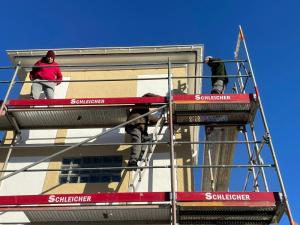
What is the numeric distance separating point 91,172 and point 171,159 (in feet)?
8.56

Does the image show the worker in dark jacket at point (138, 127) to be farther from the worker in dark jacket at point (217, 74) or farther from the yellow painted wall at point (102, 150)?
the worker in dark jacket at point (217, 74)

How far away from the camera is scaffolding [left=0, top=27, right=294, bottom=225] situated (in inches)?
278

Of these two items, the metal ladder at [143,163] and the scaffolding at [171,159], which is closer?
the scaffolding at [171,159]

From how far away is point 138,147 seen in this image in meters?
8.73

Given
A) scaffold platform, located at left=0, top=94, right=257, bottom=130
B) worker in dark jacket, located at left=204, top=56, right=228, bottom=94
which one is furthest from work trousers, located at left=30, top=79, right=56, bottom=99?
worker in dark jacket, located at left=204, top=56, right=228, bottom=94

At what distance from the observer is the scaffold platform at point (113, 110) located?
8.70 m

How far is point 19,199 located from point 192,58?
6928mm

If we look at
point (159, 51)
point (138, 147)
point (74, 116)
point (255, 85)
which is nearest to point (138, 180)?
point (138, 147)

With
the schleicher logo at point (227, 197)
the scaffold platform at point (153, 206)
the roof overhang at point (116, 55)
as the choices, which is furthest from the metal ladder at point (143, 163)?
the roof overhang at point (116, 55)

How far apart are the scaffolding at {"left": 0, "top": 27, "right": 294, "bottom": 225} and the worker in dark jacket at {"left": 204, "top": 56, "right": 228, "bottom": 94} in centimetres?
47

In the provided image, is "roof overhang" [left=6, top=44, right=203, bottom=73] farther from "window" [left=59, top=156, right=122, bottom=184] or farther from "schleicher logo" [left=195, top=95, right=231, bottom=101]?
"schleicher logo" [left=195, top=95, right=231, bottom=101]

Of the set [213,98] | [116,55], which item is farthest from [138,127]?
[116,55]

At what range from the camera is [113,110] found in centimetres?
926

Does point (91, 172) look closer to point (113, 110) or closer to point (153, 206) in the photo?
point (113, 110)
